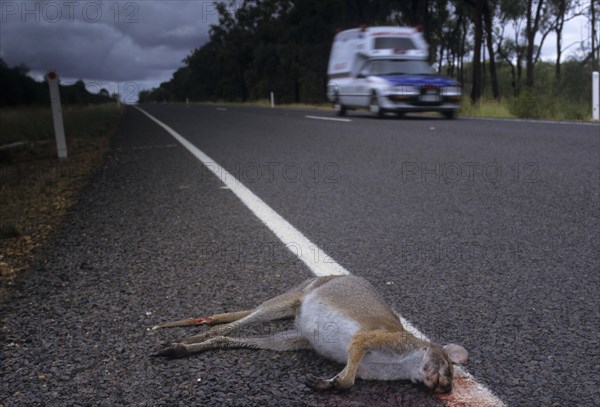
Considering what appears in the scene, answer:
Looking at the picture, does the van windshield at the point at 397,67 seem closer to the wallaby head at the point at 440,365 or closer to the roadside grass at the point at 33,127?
the roadside grass at the point at 33,127

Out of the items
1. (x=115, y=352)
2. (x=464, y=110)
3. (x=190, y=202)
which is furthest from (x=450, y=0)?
(x=115, y=352)

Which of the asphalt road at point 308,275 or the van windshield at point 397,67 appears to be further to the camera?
the van windshield at point 397,67

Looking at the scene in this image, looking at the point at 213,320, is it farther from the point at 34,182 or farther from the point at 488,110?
the point at 488,110

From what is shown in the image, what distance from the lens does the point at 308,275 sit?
10.6 feet

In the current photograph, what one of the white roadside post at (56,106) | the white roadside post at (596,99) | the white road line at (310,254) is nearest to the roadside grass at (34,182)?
the white roadside post at (56,106)

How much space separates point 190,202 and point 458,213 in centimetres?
242

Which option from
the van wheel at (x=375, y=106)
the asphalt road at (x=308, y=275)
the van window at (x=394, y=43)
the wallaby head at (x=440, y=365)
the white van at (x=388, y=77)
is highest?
the van window at (x=394, y=43)

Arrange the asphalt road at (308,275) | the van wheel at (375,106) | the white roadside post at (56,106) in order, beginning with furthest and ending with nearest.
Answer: the van wheel at (375,106), the white roadside post at (56,106), the asphalt road at (308,275)

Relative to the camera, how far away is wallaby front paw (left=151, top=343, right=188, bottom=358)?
7.42 ft

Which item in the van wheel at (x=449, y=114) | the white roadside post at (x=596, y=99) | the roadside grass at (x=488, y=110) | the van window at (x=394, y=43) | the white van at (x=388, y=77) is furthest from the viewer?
the van window at (x=394, y=43)

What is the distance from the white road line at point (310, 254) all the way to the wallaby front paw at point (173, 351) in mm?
924

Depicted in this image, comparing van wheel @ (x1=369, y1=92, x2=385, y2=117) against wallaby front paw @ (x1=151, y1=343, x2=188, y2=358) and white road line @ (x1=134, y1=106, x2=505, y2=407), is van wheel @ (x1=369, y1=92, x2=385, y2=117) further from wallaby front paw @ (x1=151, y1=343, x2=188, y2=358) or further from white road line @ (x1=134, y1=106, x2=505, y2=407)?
wallaby front paw @ (x1=151, y1=343, x2=188, y2=358)

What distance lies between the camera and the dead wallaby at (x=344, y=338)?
1.96m

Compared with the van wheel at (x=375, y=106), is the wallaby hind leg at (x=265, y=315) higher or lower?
lower
